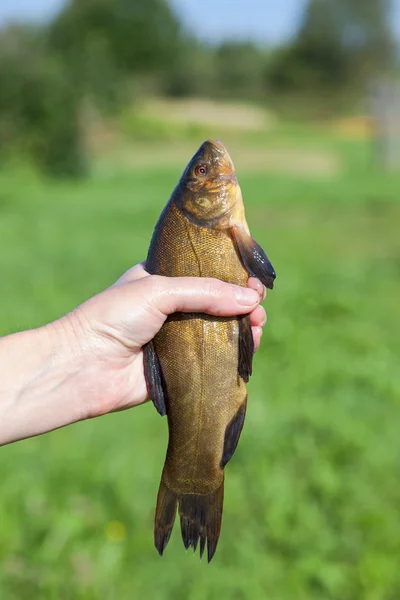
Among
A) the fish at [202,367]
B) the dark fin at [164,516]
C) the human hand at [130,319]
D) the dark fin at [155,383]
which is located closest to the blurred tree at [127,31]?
the human hand at [130,319]

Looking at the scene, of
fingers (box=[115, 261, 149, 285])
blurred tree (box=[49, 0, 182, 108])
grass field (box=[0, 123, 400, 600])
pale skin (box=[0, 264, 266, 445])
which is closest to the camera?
pale skin (box=[0, 264, 266, 445])

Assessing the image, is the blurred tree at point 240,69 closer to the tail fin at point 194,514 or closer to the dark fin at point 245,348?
the dark fin at point 245,348

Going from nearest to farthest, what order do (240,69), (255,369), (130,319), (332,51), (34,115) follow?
1. (130,319)
2. (255,369)
3. (34,115)
4. (332,51)
5. (240,69)

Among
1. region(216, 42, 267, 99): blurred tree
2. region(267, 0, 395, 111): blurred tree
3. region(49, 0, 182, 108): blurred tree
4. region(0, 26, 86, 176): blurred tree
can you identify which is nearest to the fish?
region(0, 26, 86, 176): blurred tree

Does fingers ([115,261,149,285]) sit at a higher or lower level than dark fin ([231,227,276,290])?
lower

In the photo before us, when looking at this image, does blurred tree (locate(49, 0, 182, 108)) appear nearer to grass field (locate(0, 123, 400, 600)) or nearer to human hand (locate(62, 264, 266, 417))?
grass field (locate(0, 123, 400, 600))

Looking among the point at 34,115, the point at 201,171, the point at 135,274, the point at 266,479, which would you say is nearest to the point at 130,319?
the point at 135,274

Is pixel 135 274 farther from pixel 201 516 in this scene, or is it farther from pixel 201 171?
pixel 201 516
